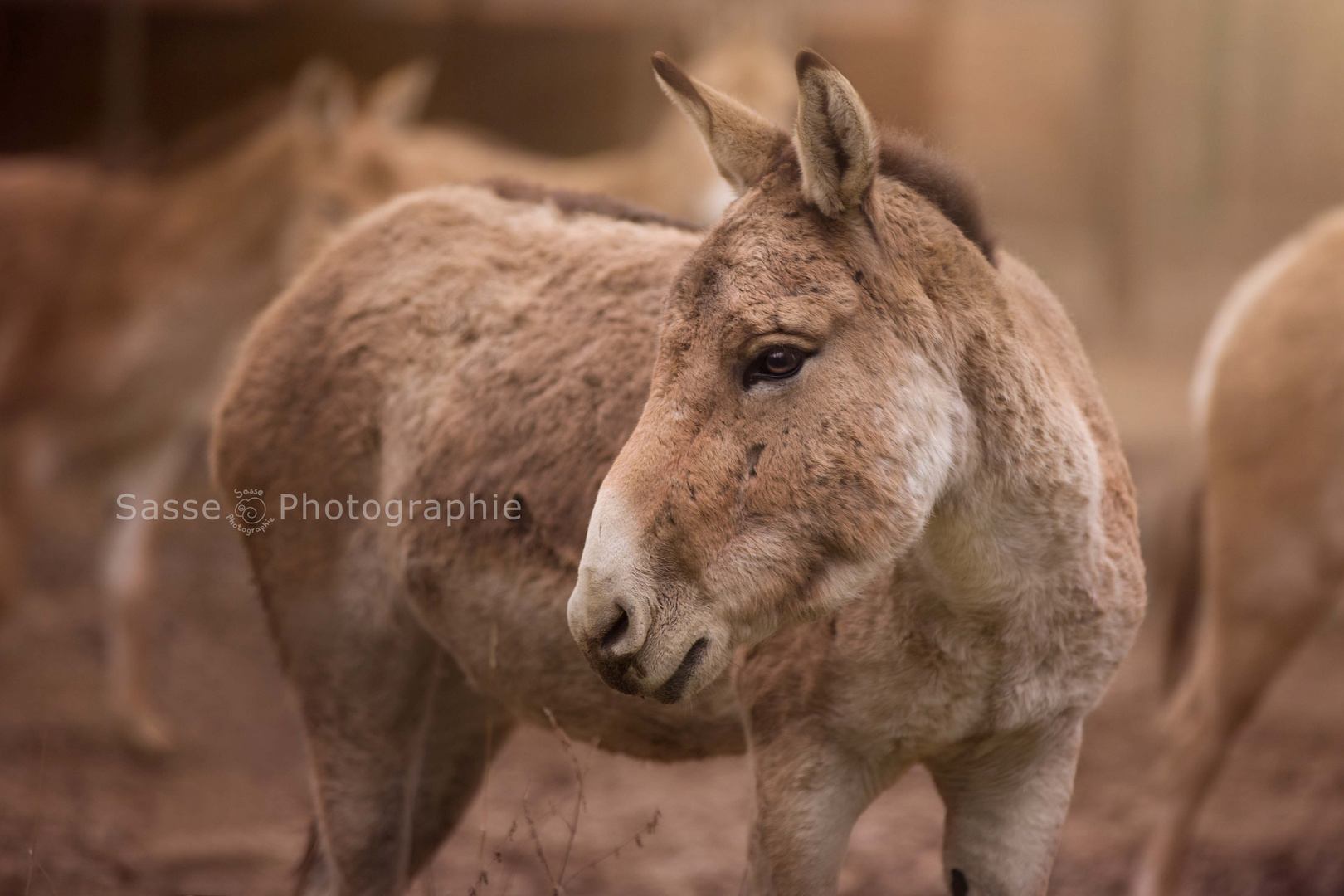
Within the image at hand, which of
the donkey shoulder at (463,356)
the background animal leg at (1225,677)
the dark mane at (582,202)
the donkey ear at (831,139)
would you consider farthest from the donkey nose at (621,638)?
the background animal leg at (1225,677)

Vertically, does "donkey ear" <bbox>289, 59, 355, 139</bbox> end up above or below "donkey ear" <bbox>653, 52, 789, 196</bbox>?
below

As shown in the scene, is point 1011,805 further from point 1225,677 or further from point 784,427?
point 1225,677

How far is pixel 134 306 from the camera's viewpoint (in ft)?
17.9

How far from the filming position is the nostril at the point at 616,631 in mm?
1757

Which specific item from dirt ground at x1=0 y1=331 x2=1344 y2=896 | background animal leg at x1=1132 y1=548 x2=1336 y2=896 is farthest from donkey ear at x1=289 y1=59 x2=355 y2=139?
background animal leg at x1=1132 y1=548 x2=1336 y2=896

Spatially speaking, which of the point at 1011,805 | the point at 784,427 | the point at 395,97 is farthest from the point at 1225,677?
the point at 395,97

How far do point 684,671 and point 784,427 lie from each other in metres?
0.40

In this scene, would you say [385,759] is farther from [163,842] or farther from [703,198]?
[703,198]

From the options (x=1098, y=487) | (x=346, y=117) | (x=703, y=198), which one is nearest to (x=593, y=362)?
(x=1098, y=487)

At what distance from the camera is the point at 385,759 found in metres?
2.80

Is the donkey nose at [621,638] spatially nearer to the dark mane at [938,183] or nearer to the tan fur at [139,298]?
the dark mane at [938,183]

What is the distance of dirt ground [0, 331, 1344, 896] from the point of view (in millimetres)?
4078

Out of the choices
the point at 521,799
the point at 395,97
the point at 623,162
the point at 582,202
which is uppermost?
the point at 582,202

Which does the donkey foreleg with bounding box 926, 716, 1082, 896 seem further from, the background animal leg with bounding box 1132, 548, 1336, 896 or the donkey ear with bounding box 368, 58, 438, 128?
the donkey ear with bounding box 368, 58, 438, 128
